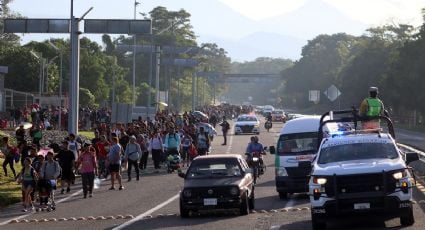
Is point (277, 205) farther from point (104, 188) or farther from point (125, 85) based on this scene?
point (125, 85)

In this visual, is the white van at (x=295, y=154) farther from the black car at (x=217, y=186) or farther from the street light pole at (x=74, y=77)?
the street light pole at (x=74, y=77)

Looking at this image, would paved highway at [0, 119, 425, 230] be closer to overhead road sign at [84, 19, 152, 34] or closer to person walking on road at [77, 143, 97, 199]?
person walking on road at [77, 143, 97, 199]

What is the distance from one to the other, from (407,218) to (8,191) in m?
16.1

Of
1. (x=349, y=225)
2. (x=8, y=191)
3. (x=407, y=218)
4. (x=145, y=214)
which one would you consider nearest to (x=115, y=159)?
(x=8, y=191)

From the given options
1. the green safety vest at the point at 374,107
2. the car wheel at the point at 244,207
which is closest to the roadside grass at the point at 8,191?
the car wheel at the point at 244,207

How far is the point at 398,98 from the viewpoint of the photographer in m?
106

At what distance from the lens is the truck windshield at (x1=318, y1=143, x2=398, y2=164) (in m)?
18.8

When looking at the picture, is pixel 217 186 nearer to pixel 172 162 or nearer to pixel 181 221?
pixel 181 221

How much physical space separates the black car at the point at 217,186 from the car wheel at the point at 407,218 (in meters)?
4.82

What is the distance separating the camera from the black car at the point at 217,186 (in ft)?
72.4

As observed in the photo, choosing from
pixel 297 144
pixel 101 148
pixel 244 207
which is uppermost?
pixel 297 144

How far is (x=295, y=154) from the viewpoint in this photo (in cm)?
2647

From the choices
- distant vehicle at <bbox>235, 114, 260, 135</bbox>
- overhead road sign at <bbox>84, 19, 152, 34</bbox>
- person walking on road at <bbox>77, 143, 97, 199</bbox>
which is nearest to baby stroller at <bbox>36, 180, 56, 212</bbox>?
person walking on road at <bbox>77, 143, 97, 199</bbox>

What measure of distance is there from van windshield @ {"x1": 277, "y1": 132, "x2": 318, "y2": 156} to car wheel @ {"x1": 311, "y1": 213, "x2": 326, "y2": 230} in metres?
8.50
